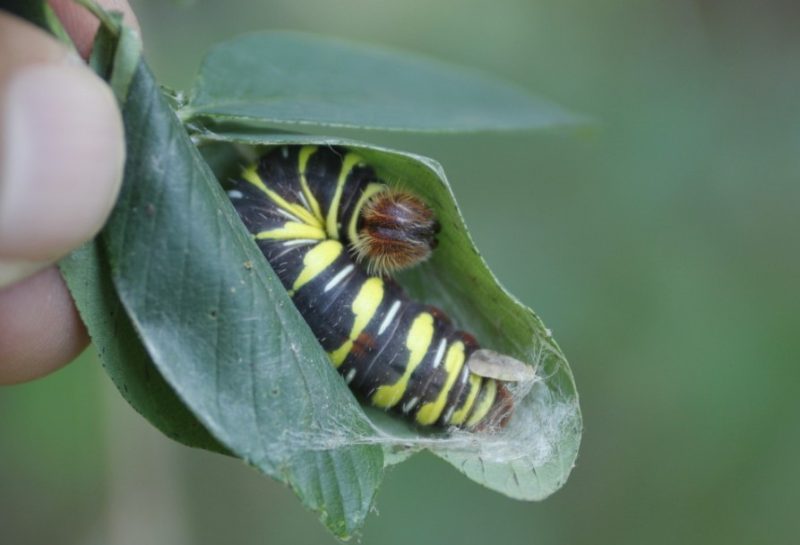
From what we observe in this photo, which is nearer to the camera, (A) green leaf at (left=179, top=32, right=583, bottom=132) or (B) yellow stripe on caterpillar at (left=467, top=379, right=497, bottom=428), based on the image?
(A) green leaf at (left=179, top=32, right=583, bottom=132)

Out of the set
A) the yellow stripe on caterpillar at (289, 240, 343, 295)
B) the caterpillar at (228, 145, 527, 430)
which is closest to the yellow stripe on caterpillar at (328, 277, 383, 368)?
the caterpillar at (228, 145, 527, 430)

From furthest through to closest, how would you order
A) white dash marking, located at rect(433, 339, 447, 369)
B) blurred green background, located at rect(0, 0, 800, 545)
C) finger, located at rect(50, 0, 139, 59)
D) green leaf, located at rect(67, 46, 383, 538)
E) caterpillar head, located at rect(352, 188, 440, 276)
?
blurred green background, located at rect(0, 0, 800, 545)
white dash marking, located at rect(433, 339, 447, 369)
caterpillar head, located at rect(352, 188, 440, 276)
finger, located at rect(50, 0, 139, 59)
green leaf, located at rect(67, 46, 383, 538)

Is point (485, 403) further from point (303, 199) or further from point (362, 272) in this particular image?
point (303, 199)

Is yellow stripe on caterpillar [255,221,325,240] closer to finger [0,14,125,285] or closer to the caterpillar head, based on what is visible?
the caterpillar head

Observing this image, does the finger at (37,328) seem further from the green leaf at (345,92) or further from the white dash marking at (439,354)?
the white dash marking at (439,354)

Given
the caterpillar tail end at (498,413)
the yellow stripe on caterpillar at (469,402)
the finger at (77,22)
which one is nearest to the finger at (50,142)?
the finger at (77,22)

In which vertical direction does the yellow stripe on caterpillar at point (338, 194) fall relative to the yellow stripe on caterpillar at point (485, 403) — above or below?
above
